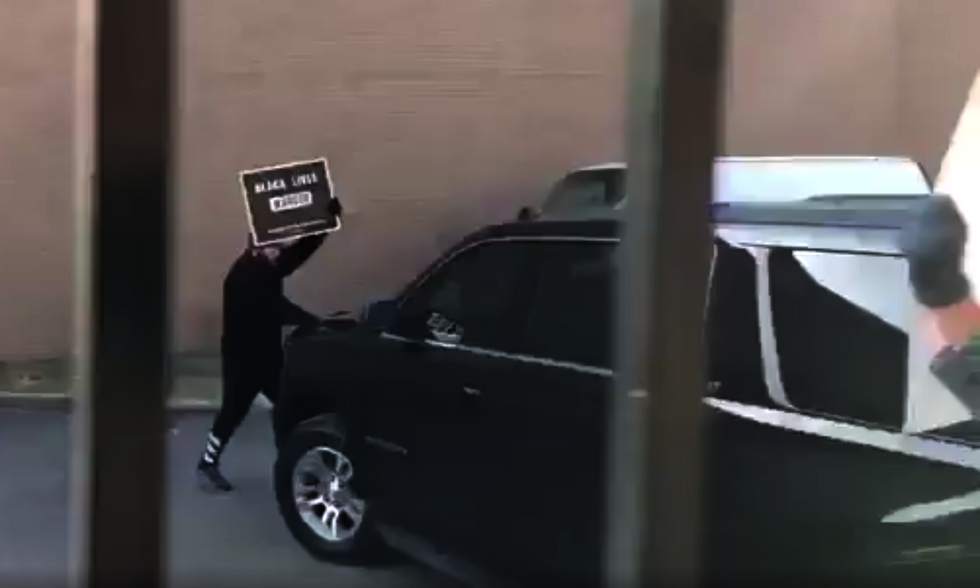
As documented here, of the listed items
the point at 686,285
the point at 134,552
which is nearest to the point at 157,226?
the point at 134,552

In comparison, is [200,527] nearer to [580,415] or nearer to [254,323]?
[254,323]

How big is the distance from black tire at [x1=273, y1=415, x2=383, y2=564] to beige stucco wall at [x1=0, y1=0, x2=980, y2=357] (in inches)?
191

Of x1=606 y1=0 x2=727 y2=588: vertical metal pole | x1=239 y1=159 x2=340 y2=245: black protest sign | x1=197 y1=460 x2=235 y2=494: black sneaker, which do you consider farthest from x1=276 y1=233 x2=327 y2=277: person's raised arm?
x1=606 y1=0 x2=727 y2=588: vertical metal pole

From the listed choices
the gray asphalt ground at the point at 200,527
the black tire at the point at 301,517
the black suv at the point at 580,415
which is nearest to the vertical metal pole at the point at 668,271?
the black suv at the point at 580,415

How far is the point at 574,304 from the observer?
392 centimetres

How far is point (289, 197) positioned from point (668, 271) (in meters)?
1.62

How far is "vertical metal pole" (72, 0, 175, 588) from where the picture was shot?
181 cm

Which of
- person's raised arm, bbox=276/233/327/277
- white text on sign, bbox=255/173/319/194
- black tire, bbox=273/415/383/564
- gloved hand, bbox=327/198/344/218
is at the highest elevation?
white text on sign, bbox=255/173/319/194

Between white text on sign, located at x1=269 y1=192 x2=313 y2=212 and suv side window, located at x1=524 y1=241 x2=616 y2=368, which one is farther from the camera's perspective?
suv side window, located at x1=524 y1=241 x2=616 y2=368

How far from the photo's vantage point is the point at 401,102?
32.5 ft

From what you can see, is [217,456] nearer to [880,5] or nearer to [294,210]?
[294,210]

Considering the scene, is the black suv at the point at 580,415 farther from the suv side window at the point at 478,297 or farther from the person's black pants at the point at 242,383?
the person's black pants at the point at 242,383

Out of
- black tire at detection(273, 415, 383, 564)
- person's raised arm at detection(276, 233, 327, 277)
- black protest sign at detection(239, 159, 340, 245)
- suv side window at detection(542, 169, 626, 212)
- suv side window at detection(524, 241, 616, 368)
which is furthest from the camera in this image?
suv side window at detection(542, 169, 626, 212)

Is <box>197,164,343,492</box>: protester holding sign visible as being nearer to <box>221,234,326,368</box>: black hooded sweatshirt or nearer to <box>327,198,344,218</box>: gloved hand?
<box>221,234,326,368</box>: black hooded sweatshirt
